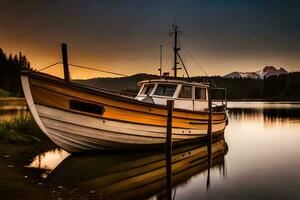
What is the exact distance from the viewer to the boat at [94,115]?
49.6 ft

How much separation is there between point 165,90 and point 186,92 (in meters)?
1.35

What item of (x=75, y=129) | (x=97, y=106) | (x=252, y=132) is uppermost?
(x=97, y=106)

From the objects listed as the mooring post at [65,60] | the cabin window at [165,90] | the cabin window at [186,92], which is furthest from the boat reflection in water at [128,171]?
the mooring post at [65,60]

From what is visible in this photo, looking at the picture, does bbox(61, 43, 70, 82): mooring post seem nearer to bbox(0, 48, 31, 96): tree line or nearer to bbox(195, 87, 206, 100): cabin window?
bbox(195, 87, 206, 100): cabin window

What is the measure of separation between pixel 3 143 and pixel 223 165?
1036cm

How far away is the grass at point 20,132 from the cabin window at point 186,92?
801cm

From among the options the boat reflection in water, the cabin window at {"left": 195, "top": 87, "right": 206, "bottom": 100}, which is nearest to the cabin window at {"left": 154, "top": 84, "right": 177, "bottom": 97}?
the cabin window at {"left": 195, "top": 87, "right": 206, "bottom": 100}

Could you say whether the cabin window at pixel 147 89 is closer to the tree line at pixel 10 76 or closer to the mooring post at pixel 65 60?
the mooring post at pixel 65 60

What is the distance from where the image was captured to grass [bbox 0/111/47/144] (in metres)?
17.7

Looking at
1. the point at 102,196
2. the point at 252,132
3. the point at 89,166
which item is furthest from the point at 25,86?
the point at 252,132

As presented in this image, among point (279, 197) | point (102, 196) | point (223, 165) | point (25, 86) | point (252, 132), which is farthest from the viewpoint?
point (252, 132)

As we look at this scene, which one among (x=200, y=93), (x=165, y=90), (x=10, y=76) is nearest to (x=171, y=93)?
(x=165, y=90)

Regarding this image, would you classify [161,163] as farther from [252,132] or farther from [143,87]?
[252,132]

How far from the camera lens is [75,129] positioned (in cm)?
1595
